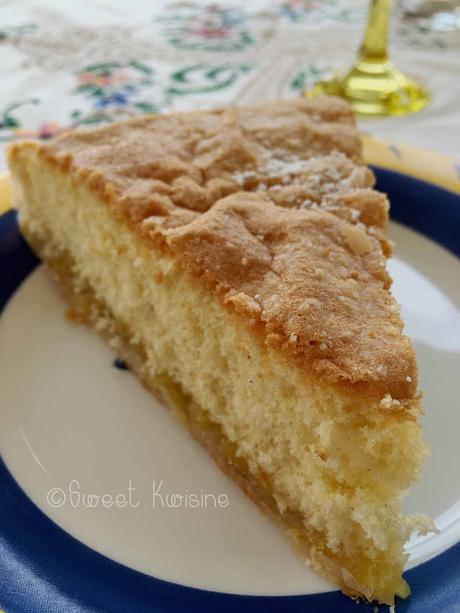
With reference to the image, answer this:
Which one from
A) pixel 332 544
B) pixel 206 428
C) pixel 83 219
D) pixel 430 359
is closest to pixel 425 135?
pixel 430 359

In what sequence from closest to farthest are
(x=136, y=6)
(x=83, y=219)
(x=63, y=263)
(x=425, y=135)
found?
(x=83, y=219) < (x=63, y=263) < (x=425, y=135) < (x=136, y=6)

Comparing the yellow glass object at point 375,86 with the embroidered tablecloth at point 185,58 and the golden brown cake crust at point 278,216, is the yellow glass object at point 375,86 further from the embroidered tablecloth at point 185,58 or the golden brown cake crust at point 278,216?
the golden brown cake crust at point 278,216

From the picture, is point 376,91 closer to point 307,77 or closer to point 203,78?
point 307,77

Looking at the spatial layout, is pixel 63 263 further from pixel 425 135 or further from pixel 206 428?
pixel 425 135

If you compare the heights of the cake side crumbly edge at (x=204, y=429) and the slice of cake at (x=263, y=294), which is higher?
the slice of cake at (x=263, y=294)

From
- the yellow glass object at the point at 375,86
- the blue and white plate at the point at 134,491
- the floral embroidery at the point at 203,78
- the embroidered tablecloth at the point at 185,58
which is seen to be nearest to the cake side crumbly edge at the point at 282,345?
the blue and white plate at the point at 134,491
